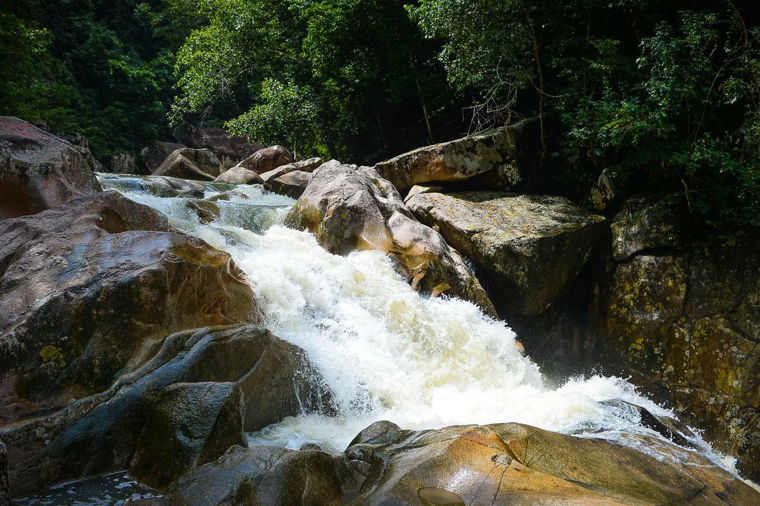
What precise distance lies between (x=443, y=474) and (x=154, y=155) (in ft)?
72.9

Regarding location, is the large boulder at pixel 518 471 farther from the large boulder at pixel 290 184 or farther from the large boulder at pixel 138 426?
the large boulder at pixel 290 184

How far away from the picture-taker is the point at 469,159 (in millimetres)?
10820

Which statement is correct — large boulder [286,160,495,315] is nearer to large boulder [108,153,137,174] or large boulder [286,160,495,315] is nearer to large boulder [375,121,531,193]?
large boulder [375,121,531,193]

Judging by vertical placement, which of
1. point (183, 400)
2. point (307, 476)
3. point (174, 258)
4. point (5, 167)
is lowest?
point (307, 476)

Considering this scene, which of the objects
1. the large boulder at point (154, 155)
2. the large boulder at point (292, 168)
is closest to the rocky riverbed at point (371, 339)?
the large boulder at point (292, 168)

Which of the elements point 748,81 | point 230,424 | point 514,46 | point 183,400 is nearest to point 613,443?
point 230,424

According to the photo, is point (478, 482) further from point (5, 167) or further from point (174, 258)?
point (5, 167)

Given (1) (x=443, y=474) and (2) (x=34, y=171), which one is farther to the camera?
(2) (x=34, y=171)

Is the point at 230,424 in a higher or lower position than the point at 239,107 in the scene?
lower

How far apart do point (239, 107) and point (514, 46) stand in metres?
20.0

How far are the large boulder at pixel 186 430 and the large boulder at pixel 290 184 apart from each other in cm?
1039

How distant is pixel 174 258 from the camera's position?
4.67 m

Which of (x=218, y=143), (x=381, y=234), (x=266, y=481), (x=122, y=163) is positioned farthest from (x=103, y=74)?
(x=266, y=481)

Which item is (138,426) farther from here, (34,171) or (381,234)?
(381,234)
